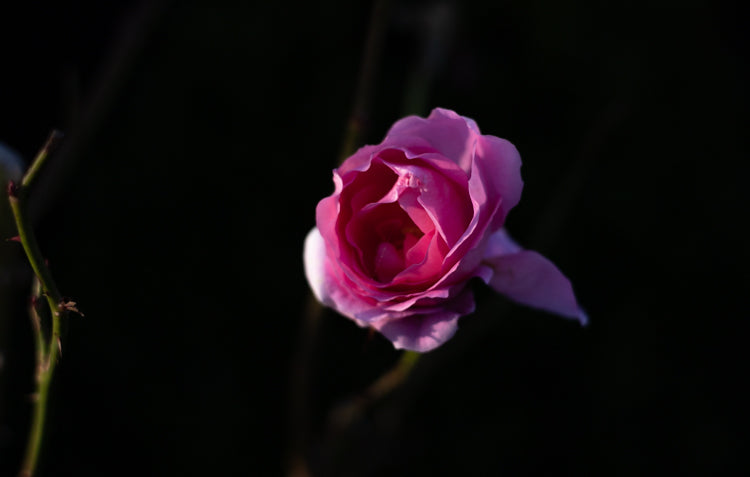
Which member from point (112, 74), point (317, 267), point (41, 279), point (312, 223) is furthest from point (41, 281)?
point (112, 74)

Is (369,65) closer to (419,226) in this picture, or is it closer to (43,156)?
(419,226)

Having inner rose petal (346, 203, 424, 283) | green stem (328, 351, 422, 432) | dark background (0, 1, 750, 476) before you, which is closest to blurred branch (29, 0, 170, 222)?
dark background (0, 1, 750, 476)

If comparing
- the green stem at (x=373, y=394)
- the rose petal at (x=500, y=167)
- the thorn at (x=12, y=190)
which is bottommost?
the green stem at (x=373, y=394)

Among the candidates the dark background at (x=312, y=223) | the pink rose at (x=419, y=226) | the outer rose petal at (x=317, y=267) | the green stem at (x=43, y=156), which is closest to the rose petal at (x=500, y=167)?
the pink rose at (x=419, y=226)

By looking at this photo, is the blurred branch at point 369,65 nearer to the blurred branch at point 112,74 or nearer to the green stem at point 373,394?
the green stem at point 373,394

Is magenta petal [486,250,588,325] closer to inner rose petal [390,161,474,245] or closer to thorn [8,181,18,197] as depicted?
inner rose petal [390,161,474,245]

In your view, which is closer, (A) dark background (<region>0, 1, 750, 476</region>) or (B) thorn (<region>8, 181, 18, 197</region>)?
(B) thorn (<region>8, 181, 18, 197</region>)

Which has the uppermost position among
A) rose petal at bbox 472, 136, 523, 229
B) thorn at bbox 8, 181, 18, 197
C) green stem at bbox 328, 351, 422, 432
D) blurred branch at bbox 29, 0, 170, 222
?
rose petal at bbox 472, 136, 523, 229

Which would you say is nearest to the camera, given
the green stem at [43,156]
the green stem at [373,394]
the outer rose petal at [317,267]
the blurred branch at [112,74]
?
the green stem at [43,156]

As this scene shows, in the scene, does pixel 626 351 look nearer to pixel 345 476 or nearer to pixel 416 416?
pixel 416 416

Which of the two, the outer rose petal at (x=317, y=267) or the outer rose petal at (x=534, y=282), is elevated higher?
the outer rose petal at (x=534, y=282)
